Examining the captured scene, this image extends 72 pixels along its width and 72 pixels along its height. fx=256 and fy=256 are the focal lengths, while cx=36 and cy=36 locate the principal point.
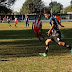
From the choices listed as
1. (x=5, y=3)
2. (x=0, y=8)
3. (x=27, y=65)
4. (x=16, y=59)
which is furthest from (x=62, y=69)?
(x=5, y=3)

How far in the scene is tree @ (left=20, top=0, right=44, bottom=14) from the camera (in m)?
140

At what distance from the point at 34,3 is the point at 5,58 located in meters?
143

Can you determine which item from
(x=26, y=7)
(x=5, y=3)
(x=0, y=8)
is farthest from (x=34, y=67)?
(x=26, y=7)

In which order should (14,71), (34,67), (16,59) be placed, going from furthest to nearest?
1. (16,59)
2. (34,67)
3. (14,71)

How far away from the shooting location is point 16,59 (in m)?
10.2

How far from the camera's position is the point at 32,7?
142 m

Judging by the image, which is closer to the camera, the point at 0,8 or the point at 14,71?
the point at 14,71

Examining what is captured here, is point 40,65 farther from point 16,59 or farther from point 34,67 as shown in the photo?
point 16,59

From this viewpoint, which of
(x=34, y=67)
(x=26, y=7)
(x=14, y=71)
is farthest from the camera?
(x=26, y=7)

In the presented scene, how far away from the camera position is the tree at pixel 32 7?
460 ft

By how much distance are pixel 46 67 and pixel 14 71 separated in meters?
1.20

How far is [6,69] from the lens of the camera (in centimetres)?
829

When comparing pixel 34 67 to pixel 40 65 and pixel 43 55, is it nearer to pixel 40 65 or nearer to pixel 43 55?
pixel 40 65

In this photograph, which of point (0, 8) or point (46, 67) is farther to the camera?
point (0, 8)
